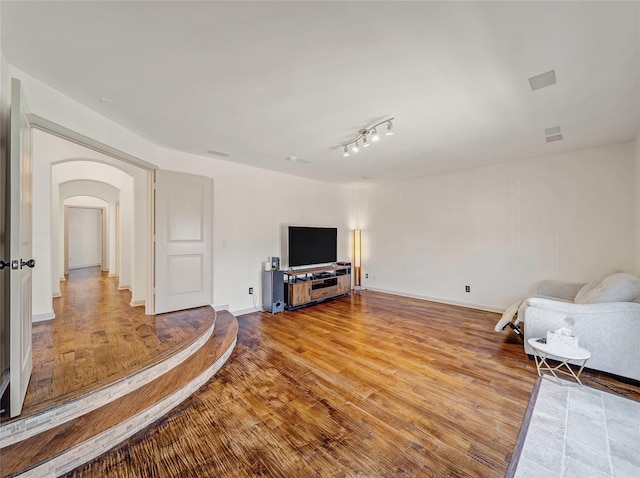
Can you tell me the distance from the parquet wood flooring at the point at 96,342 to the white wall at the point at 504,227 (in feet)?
14.2

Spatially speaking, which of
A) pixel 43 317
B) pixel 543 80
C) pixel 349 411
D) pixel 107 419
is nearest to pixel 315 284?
pixel 349 411

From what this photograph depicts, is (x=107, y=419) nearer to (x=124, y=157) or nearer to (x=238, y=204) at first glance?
(x=124, y=157)

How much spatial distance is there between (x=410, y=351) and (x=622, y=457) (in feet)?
5.65

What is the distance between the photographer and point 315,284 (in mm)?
5414

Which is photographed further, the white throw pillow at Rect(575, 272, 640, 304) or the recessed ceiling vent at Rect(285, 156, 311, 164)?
the recessed ceiling vent at Rect(285, 156, 311, 164)

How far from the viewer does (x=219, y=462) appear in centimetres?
163

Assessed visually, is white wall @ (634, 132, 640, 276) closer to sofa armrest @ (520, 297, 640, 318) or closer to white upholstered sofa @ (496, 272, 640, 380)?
white upholstered sofa @ (496, 272, 640, 380)

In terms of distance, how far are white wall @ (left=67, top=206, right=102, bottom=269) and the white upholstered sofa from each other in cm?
1171

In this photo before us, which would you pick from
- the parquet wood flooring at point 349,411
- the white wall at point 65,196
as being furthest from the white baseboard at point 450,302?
the white wall at point 65,196

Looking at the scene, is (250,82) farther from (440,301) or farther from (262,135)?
(440,301)

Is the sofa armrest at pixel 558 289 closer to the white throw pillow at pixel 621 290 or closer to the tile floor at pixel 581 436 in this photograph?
the white throw pillow at pixel 621 290

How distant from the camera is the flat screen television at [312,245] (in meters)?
5.23

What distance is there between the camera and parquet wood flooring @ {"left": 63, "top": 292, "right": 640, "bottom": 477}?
5.31 ft

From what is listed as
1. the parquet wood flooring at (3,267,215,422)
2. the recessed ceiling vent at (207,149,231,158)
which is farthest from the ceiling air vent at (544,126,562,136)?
the parquet wood flooring at (3,267,215,422)
